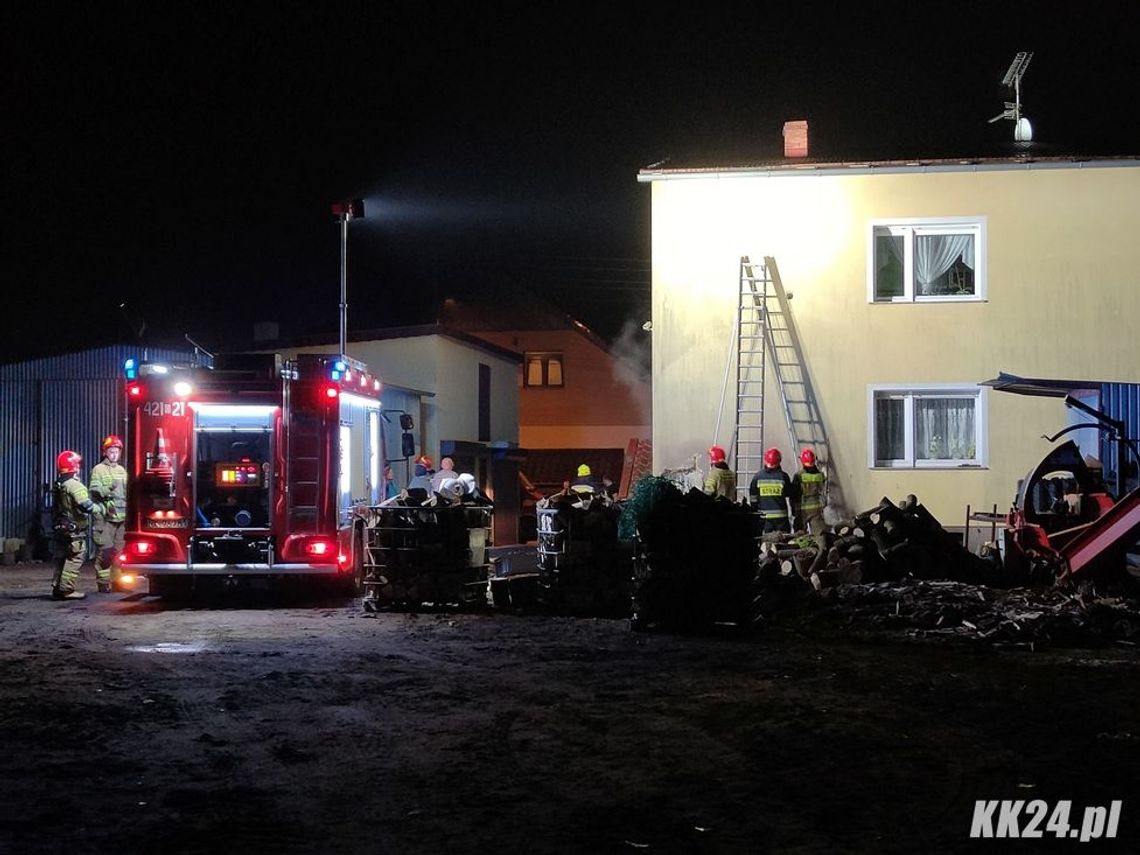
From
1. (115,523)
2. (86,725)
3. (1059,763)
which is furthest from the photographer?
(115,523)

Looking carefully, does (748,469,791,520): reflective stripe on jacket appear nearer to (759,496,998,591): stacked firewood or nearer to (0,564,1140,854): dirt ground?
(759,496,998,591): stacked firewood

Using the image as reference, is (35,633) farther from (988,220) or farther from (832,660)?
(988,220)

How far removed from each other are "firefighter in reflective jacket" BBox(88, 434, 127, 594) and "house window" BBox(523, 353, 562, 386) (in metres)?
28.1

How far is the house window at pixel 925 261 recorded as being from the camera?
18.2 meters

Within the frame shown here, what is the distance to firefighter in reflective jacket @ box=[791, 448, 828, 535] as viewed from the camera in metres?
16.9

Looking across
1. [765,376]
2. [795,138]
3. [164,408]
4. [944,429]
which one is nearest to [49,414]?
[164,408]

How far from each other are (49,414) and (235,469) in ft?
33.9

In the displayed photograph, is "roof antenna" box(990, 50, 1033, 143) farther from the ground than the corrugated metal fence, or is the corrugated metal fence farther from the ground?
"roof antenna" box(990, 50, 1033, 143)

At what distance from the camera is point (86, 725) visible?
7988 millimetres

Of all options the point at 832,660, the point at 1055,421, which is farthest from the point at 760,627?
the point at 1055,421

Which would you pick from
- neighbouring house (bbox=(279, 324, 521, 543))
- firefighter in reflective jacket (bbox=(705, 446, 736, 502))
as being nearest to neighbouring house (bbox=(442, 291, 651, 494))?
neighbouring house (bbox=(279, 324, 521, 543))

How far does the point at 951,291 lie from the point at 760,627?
26.4 ft

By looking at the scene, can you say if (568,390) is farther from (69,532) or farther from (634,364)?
(69,532)

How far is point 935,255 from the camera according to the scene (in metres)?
18.4
